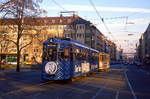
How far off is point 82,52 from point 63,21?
234ft

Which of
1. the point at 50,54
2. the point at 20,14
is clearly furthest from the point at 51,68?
the point at 20,14

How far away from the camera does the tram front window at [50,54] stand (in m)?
21.7

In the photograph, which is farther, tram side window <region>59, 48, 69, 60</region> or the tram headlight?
tram side window <region>59, 48, 69, 60</region>

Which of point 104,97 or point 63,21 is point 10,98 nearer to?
point 104,97

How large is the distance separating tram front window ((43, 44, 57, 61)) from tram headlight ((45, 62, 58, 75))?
0.44 meters

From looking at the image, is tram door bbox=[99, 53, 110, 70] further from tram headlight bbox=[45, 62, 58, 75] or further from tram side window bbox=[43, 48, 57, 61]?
tram headlight bbox=[45, 62, 58, 75]

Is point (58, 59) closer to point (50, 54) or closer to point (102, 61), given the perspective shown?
point (50, 54)

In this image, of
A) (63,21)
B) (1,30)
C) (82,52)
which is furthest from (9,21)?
(63,21)

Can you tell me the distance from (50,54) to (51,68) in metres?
1.14

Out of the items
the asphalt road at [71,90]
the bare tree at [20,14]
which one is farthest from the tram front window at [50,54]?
the bare tree at [20,14]

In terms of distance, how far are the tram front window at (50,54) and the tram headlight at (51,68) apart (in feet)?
1.45

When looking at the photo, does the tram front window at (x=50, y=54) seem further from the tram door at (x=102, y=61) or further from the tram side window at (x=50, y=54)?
the tram door at (x=102, y=61)

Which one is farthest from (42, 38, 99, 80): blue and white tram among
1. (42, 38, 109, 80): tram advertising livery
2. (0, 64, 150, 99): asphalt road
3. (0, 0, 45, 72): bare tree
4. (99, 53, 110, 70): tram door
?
(99, 53, 110, 70): tram door

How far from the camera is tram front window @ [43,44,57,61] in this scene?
21672mm
